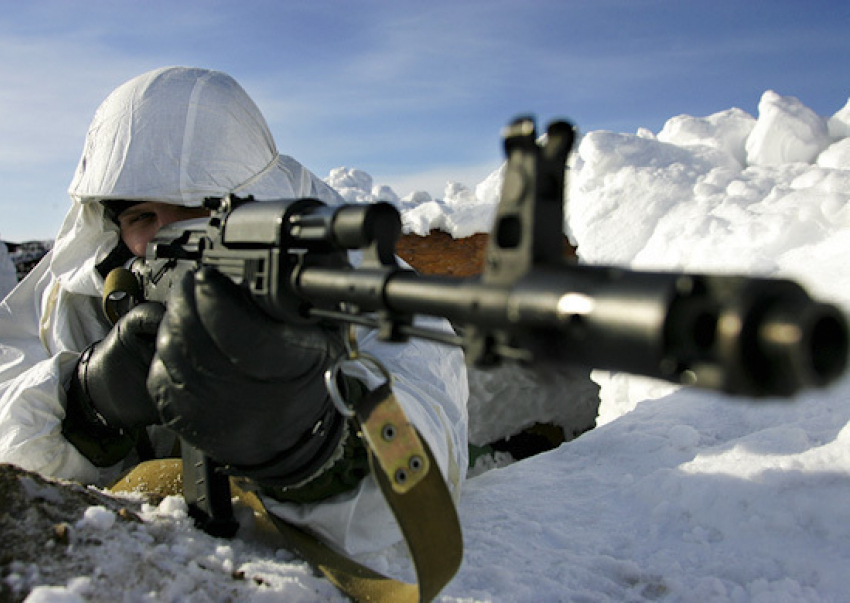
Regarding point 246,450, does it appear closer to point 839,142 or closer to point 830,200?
point 830,200

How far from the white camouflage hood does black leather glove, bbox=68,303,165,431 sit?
624 mm

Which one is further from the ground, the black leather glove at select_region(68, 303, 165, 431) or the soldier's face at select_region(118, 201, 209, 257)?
the soldier's face at select_region(118, 201, 209, 257)

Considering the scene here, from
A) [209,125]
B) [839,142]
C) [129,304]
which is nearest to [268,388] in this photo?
[129,304]

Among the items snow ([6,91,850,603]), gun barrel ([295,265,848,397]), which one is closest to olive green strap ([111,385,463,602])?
snow ([6,91,850,603])

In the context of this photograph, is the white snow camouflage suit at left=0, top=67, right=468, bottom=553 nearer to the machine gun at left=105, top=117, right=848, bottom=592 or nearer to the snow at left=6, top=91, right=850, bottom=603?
the snow at left=6, top=91, right=850, bottom=603

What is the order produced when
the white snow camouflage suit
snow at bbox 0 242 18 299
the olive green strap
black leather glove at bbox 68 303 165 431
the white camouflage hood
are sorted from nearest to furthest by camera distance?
the olive green strap
black leather glove at bbox 68 303 165 431
the white snow camouflage suit
the white camouflage hood
snow at bbox 0 242 18 299

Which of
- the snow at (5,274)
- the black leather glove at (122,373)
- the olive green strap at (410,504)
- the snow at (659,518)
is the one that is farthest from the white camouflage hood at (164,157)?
the snow at (5,274)

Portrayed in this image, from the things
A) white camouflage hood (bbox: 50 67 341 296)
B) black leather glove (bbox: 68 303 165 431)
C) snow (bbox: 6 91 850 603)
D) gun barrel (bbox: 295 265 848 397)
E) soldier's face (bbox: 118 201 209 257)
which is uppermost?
white camouflage hood (bbox: 50 67 341 296)

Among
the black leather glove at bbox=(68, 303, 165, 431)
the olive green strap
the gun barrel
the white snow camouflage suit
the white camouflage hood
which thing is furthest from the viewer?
the white camouflage hood

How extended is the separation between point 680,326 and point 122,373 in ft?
6.08

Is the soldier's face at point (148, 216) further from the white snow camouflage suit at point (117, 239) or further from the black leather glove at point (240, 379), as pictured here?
the black leather glove at point (240, 379)

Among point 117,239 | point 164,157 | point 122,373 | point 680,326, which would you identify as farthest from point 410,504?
point 117,239

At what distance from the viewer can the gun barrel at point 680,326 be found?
648mm

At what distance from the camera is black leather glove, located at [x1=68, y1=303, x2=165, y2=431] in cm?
196
